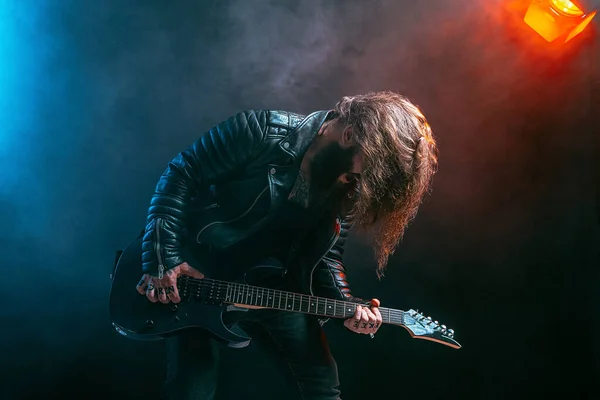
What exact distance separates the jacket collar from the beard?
72 mm

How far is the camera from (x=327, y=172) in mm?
1881

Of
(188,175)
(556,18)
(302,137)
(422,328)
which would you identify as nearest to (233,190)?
(188,175)

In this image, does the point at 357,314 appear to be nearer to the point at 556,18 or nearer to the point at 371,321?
the point at 371,321

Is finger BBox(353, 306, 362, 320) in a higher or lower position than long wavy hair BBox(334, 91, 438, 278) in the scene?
lower

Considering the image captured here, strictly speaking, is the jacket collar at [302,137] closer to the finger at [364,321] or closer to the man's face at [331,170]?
the man's face at [331,170]

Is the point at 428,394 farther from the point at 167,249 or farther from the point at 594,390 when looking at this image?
the point at 167,249

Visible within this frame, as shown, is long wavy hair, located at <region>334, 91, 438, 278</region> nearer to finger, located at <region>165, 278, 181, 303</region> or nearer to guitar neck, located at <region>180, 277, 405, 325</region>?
guitar neck, located at <region>180, 277, 405, 325</region>

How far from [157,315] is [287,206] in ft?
2.04

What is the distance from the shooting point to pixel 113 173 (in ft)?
6.86

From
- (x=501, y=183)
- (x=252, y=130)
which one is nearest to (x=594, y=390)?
(x=501, y=183)

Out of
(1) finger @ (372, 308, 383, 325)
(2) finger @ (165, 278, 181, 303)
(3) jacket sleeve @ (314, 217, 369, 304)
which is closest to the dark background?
(3) jacket sleeve @ (314, 217, 369, 304)

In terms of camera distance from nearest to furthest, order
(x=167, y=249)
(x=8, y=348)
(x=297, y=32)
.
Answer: (x=167, y=249) → (x=8, y=348) → (x=297, y=32)

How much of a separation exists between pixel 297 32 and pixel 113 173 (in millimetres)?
1096

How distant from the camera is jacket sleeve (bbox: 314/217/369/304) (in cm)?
198
